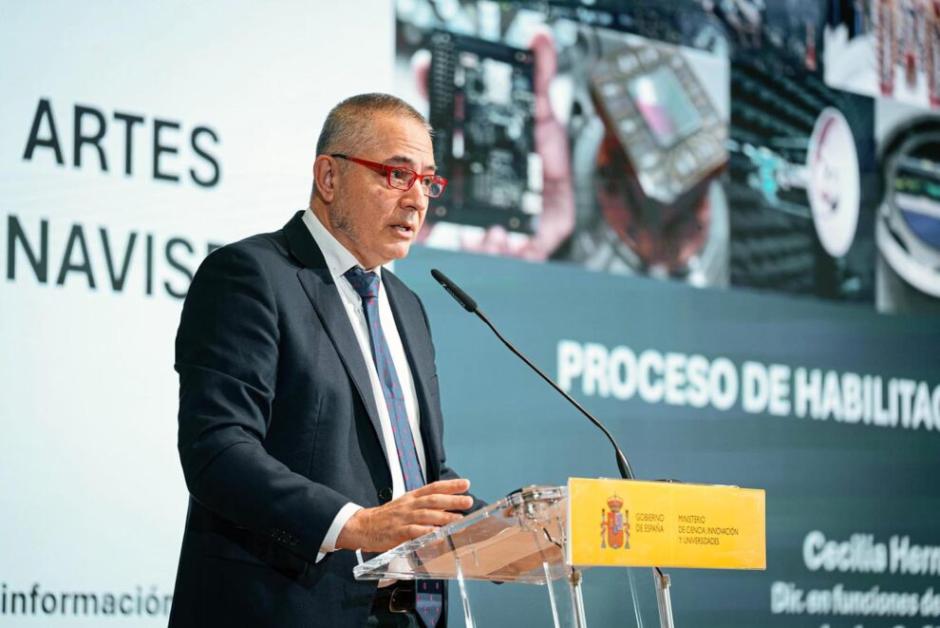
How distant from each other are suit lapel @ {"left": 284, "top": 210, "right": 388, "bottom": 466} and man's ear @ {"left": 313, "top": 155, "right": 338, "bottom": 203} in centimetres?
12

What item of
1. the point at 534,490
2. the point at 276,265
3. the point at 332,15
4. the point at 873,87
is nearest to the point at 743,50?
the point at 873,87

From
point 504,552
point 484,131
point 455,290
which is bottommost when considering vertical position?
point 504,552

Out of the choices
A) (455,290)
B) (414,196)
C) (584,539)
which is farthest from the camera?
(414,196)

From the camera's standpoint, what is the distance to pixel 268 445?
2441 mm

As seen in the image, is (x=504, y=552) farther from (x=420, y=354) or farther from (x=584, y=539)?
(x=420, y=354)

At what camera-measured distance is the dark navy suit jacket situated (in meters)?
2.23

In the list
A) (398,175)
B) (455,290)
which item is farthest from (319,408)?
(398,175)

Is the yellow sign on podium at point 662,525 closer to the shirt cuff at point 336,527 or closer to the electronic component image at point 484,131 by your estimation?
the shirt cuff at point 336,527

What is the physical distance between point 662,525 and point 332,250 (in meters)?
1.00

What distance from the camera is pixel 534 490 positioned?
1.99 metres

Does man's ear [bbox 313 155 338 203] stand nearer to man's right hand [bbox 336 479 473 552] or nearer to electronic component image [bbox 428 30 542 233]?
man's right hand [bbox 336 479 473 552]

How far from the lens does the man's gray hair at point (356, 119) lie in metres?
2.78

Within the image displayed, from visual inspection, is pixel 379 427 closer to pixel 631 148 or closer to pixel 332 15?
pixel 332 15

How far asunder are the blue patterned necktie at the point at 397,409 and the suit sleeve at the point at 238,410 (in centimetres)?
29
